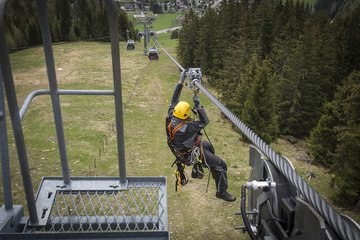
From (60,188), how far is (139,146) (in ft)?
64.9

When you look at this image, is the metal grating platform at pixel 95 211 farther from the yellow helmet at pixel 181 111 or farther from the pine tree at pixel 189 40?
the pine tree at pixel 189 40

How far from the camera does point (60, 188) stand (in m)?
4.86

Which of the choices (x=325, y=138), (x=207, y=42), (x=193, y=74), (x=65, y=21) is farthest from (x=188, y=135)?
(x=65, y=21)

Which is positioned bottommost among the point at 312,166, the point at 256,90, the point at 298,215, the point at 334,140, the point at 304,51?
the point at 312,166

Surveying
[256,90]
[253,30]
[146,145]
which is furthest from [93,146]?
[253,30]

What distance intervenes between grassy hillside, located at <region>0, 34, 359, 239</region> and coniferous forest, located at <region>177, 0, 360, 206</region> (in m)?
2.44

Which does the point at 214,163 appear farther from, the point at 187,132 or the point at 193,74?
the point at 193,74

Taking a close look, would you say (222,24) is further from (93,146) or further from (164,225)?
(164,225)

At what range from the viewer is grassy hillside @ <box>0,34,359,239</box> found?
1705 cm

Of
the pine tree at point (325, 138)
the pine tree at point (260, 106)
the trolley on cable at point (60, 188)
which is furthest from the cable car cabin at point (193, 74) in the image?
the pine tree at point (325, 138)

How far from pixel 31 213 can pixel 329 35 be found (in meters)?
37.6

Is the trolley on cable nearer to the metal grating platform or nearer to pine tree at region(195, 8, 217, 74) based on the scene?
the metal grating platform

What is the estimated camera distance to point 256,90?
88.4 ft

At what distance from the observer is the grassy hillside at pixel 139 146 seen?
17.0m
